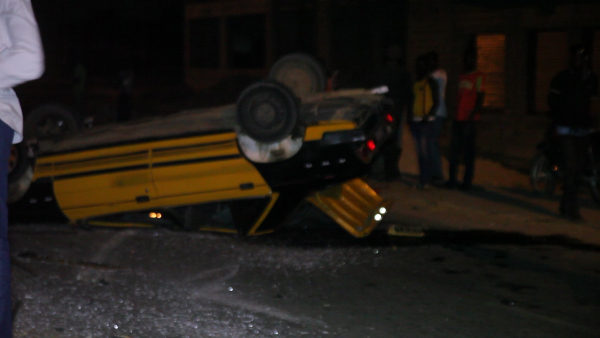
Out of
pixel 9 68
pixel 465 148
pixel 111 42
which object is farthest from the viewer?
pixel 111 42

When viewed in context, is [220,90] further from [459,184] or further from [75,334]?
[75,334]

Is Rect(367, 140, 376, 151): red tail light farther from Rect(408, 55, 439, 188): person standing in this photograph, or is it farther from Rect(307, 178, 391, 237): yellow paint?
Rect(408, 55, 439, 188): person standing

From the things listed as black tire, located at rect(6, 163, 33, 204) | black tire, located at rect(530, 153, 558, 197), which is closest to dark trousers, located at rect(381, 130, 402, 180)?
black tire, located at rect(530, 153, 558, 197)

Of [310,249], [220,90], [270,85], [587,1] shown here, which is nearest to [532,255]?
[310,249]

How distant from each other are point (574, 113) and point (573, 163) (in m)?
0.55

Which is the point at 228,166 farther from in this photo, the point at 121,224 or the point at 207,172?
the point at 121,224

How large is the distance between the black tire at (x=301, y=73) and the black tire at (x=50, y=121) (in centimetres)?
222

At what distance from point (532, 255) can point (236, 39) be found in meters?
17.9

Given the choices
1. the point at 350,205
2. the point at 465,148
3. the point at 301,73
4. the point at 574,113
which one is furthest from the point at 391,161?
the point at 350,205

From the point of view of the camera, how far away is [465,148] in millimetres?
10062

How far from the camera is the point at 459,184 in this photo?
10.4 meters

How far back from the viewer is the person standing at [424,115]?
10.1 m

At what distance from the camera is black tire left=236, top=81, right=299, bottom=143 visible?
647 centimetres

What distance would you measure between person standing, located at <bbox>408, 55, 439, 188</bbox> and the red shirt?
1.14 feet
